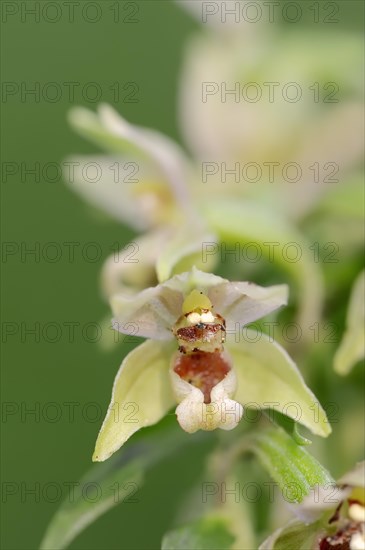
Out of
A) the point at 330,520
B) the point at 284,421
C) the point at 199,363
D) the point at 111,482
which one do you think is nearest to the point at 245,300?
the point at 199,363

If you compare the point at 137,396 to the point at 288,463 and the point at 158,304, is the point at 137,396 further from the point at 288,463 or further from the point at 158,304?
the point at 288,463

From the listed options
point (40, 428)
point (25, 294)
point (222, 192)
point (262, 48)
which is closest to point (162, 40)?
point (25, 294)

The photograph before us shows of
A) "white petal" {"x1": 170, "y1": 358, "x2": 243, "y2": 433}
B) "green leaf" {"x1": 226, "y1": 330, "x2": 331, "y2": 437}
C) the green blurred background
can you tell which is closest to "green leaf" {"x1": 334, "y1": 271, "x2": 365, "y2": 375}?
"green leaf" {"x1": 226, "y1": 330, "x2": 331, "y2": 437}

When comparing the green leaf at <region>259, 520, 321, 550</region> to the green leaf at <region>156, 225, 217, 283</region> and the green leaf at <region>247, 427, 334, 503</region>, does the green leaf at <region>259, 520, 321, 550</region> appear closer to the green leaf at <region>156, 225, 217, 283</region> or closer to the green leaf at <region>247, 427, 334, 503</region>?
the green leaf at <region>247, 427, 334, 503</region>

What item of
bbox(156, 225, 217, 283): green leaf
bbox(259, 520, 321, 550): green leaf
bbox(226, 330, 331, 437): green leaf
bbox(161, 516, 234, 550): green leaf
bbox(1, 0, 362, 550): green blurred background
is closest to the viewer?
bbox(259, 520, 321, 550): green leaf

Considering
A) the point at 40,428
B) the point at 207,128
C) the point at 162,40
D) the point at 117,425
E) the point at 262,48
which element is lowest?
the point at 40,428

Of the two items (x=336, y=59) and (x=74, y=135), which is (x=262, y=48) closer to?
(x=336, y=59)
